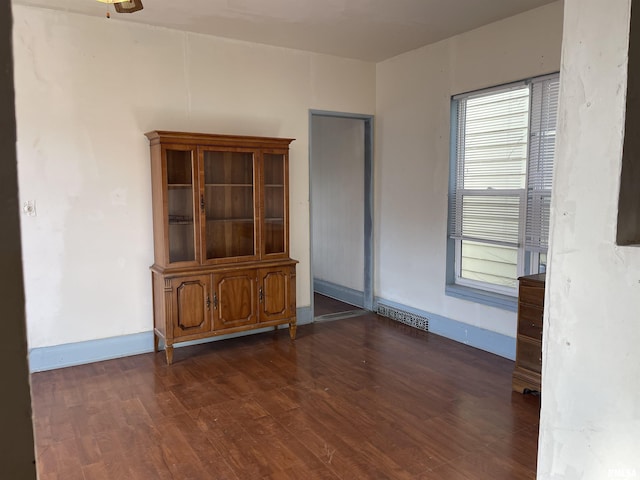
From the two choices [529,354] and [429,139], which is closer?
[529,354]

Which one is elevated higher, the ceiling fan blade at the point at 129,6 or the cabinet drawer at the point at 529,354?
the ceiling fan blade at the point at 129,6

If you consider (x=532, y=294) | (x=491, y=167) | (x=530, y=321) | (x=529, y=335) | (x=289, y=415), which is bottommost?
(x=289, y=415)

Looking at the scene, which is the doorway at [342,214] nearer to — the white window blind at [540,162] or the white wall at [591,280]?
the white window blind at [540,162]

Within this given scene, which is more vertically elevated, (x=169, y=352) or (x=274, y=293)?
(x=274, y=293)

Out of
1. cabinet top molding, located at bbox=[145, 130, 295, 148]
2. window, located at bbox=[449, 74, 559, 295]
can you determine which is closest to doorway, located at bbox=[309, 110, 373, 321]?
cabinet top molding, located at bbox=[145, 130, 295, 148]

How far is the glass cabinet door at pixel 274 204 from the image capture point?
4.55m

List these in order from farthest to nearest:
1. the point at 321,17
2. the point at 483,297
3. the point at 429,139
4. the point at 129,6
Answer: the point at 429,139 < the point at 483,297 < the point at 321,17 < the point at 129,6

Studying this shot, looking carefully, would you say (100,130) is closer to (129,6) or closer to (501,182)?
(129,6)

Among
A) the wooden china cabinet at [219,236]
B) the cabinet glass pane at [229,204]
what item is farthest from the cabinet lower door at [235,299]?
the cabinet glass pane at [229,204]

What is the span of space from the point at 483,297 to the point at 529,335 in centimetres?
95

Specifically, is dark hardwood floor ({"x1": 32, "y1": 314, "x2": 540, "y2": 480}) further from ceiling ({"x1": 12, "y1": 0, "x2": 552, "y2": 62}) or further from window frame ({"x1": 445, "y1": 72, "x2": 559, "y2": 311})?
ceiling ({"x1": 12, "y1": 0, "x2": 552, "y2": 62})

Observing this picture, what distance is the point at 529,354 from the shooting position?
11.3 ft

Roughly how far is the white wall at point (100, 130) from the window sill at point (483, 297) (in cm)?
247

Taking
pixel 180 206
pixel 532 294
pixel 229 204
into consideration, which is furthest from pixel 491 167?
pixel 180 206
